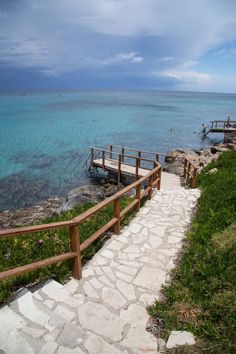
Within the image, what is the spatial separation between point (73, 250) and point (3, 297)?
137 cm

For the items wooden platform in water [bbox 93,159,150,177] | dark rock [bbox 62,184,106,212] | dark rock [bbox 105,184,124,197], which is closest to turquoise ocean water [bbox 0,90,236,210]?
wooden platform in water [bbox 93,159,150,177]

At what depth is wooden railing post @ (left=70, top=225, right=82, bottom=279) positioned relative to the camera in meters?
4.79

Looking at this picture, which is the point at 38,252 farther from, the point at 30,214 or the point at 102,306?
the point at 30,214

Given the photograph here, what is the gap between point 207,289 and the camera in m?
4.63

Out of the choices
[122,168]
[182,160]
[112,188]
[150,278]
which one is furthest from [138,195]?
[182,160]

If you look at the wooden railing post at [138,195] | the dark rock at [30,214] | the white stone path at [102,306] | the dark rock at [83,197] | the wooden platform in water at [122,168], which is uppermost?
the wooden railing post at [138,195]

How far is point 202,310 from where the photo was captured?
4.22m

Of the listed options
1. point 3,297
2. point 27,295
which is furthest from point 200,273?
point 3,297

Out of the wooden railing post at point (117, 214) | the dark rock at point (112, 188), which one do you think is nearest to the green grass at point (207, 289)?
the wooden railing post at point (117, 214)

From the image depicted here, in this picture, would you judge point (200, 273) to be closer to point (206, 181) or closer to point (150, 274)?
point (150, 274)

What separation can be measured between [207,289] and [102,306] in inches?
73.9

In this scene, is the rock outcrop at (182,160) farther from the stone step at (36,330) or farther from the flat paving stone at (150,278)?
the stone step at (36,330)

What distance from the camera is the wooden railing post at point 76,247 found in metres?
4.79

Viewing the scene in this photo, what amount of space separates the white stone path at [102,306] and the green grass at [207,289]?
35 centimetres
